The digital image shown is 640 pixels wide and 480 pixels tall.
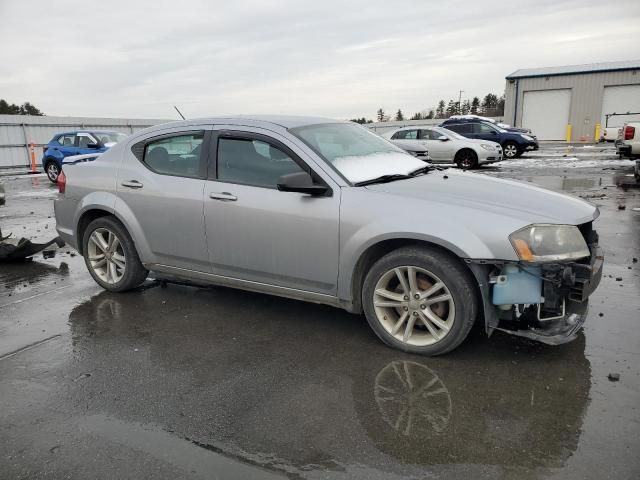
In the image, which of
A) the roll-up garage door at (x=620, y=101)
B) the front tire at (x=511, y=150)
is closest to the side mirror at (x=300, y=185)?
the front tire at (x=511, y=150)

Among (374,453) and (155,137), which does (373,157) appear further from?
(374,453)

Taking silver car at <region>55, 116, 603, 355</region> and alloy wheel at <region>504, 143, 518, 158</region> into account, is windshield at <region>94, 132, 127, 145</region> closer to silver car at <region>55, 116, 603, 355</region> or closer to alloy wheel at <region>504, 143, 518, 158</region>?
silver car at <region>55, 116, 603, 355</region>

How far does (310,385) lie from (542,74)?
37876mm

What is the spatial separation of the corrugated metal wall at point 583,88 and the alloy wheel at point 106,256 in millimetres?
36275

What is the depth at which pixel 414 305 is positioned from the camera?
3.47 meters

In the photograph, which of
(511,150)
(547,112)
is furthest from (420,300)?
(547,112)

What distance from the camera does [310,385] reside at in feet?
10.4

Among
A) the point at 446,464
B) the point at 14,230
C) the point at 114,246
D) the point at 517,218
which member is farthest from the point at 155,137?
the point at 14,230

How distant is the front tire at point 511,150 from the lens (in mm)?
21031

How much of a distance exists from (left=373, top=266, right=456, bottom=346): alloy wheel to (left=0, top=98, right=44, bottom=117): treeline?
67873 millimetres

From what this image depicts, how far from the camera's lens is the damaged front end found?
3119 mm

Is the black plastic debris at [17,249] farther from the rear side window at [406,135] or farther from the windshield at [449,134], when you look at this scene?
the windshield at [449,134]

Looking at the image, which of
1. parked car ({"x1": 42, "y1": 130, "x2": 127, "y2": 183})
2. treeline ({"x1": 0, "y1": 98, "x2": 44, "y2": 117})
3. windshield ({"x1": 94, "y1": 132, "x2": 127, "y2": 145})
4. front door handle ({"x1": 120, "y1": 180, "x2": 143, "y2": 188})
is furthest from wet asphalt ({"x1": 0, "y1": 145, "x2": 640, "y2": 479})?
treeline ({"x1": 0, "y1": 98, "x2": 44, "y2": 117})

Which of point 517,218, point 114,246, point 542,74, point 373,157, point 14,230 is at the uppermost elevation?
point 542,74
